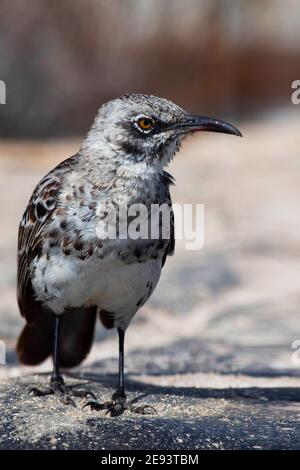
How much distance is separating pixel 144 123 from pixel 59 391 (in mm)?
1414

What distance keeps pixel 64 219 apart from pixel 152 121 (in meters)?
0.65

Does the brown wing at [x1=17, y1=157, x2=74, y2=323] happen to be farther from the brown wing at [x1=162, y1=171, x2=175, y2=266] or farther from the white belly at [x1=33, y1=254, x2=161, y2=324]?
the brown wing at [x1=162, y1=171, x2=175, y2=266]

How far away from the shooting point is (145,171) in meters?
4.98

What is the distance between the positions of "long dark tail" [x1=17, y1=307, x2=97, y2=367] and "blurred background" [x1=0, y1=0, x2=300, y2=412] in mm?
423

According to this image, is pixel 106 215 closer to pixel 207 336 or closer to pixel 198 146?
pixel 207 336

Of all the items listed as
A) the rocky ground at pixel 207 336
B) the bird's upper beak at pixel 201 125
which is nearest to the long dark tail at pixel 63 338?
the rocky ground at pixel 207 336

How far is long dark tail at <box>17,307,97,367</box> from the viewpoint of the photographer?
19.2 ft

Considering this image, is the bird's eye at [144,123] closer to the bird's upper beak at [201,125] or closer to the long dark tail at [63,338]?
the bird's upper beak at [201,125]

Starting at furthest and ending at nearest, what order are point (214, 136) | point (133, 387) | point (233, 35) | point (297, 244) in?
point (233, 35)
point (214, 136)
point (297, 244)
point (133, 387)

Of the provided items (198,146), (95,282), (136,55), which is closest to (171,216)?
(95,282)

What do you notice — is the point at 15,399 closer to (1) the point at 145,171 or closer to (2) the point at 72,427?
(2) the point at 72,427

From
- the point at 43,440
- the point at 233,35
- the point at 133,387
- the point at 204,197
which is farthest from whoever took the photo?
the point at 233,35

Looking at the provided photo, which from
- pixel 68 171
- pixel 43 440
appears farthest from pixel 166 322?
pixel 43 440

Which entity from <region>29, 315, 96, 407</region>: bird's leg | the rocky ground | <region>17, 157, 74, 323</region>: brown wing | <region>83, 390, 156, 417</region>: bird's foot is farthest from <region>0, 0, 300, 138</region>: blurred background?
<region>83, 390, 156, 417</region>: bird's foot
